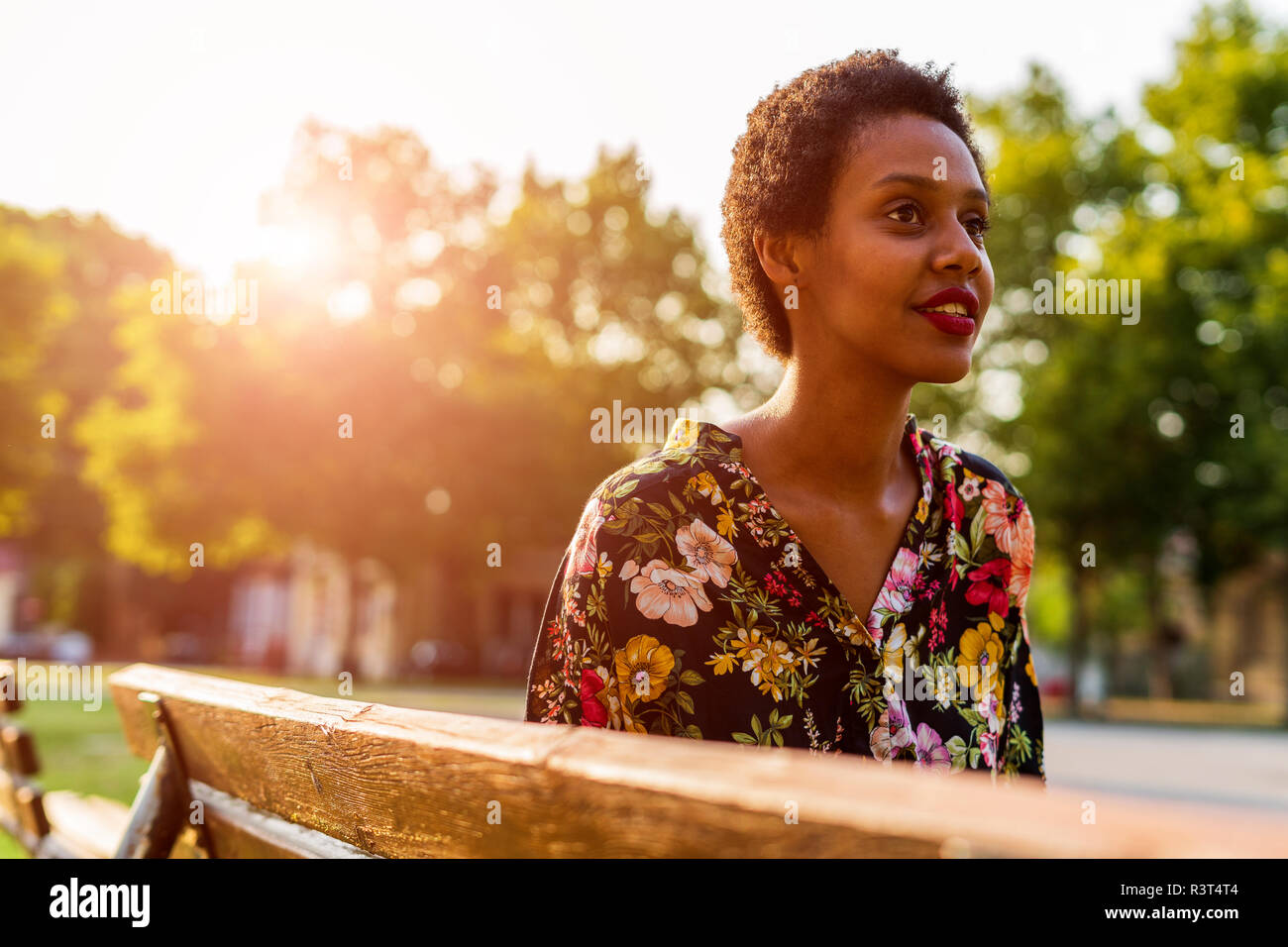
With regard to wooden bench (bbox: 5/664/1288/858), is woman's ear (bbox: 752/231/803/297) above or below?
above

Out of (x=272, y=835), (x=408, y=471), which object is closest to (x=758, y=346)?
(x=272, y=835)

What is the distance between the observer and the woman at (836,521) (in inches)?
77.4

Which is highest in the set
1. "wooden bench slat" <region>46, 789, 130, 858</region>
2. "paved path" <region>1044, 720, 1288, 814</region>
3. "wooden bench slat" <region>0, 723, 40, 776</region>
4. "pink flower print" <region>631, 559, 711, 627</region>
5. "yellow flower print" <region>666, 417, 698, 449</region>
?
"yellow flower print" <region>666, 417, 698, 449</region>

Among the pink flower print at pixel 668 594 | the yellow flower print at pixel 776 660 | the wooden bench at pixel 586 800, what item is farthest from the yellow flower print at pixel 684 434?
the wooden bench at pixel 586 800

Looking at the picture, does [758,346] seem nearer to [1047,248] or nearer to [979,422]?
[979,422]

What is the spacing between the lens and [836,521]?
89.5 inches

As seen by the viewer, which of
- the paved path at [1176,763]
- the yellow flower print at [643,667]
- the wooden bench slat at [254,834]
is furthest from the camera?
the paved path at [1176,763]

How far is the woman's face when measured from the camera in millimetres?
2102

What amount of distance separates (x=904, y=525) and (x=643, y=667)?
0.68 metres

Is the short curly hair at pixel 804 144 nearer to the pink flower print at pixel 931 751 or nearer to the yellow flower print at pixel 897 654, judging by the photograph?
the yellow flower print at pixel 897 654

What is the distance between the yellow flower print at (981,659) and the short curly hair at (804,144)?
667 mm

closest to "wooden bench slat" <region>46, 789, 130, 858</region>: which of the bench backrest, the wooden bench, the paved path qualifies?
the bench backrest

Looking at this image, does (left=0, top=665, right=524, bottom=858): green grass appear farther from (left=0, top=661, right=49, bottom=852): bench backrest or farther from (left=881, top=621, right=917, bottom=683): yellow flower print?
(left=881, top=621, right=917, bottom=683): yellow flower print
